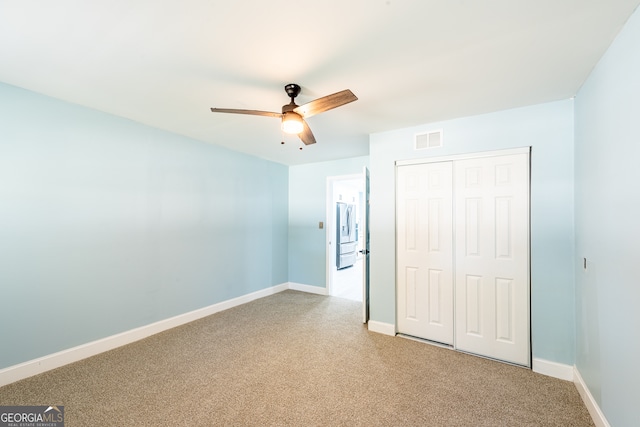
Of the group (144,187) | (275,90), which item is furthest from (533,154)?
(144,187)

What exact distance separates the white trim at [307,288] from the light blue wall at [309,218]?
0.06 metres

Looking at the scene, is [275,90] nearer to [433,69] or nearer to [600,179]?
[433,69]

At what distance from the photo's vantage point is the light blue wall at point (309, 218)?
4922 mm

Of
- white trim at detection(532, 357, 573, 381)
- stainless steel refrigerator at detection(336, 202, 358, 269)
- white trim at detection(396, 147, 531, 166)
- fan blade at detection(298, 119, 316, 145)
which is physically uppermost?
fan blade at detection(298, 119, 316, 145)

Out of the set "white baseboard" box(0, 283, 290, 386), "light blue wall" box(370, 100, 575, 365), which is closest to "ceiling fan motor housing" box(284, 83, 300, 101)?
"light blue wall" box(370, 100, 575, 365)

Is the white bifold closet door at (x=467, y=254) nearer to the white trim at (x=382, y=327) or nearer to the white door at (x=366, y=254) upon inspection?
the white trim at (x=382, y=327)

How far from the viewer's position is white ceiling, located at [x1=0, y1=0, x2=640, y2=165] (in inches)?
55.6

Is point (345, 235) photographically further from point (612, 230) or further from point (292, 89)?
point (612, 230)

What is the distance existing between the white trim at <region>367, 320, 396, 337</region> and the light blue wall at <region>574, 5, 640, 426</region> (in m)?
1.61

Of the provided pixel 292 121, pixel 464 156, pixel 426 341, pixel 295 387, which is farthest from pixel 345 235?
pixel 292 121

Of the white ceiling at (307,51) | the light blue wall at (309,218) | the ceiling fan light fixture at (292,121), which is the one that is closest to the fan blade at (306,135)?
the ceiling fan light fixture at (292,121)

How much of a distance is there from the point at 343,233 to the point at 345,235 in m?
0.15

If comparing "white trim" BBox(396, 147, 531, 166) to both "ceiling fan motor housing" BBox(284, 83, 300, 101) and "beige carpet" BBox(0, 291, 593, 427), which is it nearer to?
"ceiling fan motor housing" BBox(284, 83, 300, 101)

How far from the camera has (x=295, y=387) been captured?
7.05 ft
